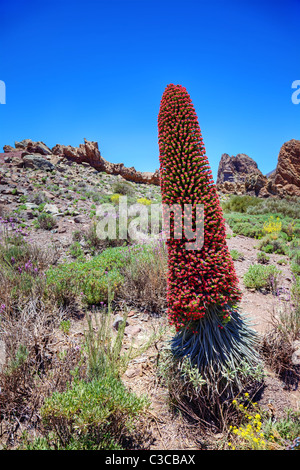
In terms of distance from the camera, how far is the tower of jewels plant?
254 centimetres

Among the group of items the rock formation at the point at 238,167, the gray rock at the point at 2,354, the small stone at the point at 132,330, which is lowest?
the small stone at the point at 132,330

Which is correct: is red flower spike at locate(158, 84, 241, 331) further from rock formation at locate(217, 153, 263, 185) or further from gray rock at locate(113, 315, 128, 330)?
rock formation at locate(217, 153, 263, 185)

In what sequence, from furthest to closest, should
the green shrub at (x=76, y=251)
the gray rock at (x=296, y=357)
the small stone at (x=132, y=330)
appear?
the green shrub at (x=76, y=251) < the small stone at (x=132, y=330) < the gray rock at (x=296, y=357)

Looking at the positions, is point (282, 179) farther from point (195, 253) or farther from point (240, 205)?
point (195, 253)

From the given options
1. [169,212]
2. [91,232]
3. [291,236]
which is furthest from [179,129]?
[291,236]

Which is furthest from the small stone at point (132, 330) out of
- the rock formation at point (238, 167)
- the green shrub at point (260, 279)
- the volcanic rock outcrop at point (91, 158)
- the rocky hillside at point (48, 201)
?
the rock formation at point (238, 167)

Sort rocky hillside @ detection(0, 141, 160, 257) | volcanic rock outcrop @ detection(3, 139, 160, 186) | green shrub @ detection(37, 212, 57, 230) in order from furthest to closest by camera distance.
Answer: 1. volcanic rock outcrop @ detection(3, 139, 160, 186)
2. green shrub @ detection(37, 212, 57, 230)
3. rocky hillside @ detection(0, 141, 160, 257)

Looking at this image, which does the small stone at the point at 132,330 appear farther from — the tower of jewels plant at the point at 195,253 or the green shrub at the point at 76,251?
the green shrub at the point at 76,251

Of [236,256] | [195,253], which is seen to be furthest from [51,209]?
[195,253]

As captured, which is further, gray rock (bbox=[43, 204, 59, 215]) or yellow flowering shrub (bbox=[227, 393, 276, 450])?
gray rock (bbox=[43, 204, 59, 215])

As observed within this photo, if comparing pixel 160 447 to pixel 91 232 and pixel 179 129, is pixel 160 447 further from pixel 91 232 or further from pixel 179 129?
pixel 91 232

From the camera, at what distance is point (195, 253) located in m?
2.55

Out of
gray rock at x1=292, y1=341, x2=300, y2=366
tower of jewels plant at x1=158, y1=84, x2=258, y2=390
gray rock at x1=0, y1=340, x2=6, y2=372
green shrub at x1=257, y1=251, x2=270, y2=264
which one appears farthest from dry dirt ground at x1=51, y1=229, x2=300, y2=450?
green shrub at x1=257, y1=251, x2=270, y2=264

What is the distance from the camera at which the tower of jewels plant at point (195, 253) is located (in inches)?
99.8
